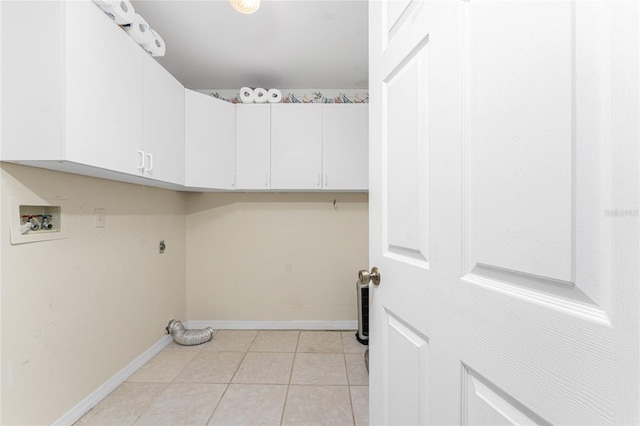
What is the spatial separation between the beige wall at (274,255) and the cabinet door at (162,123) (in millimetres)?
854

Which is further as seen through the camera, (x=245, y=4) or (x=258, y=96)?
(x=258, y=96)

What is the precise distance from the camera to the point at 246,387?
1841mm

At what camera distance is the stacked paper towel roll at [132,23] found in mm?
1352

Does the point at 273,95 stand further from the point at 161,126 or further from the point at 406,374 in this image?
the point at 406,374

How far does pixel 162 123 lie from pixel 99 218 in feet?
2.41

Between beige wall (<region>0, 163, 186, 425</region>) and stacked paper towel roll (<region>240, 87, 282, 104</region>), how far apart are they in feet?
3.74

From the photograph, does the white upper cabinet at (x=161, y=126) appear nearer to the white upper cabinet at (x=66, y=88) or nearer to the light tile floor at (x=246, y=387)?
the white upper cabinet at (x=66, y=88)

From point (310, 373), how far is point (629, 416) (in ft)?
6.50

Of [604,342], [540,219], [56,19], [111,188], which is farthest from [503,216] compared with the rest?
[111,188]

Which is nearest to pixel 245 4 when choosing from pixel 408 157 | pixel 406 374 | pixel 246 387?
pixel 408 157

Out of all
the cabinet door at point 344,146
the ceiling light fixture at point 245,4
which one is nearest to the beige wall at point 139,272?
the cabinet door at point 344,146

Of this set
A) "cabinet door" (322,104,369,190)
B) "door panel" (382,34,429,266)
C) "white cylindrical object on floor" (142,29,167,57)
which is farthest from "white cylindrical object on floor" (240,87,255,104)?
"door panel" (382,34,429,266)

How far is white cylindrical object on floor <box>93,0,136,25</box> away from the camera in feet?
4.34

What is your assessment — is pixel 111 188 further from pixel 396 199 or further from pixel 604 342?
pixel 604 342
